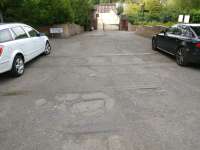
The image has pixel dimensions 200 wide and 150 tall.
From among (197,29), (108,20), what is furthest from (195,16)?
(108,20)

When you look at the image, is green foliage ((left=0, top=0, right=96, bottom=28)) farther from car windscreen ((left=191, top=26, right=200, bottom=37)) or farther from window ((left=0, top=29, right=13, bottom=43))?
car windscreen ((left=191, top=26, right=200, bottom=37))

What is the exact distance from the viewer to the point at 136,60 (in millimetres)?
9539

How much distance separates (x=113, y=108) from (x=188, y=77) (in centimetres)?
333

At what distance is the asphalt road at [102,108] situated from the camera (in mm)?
3615

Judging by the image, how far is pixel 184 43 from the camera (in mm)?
8273

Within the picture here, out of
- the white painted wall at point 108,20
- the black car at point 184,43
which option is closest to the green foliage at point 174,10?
the black car at point 184,43

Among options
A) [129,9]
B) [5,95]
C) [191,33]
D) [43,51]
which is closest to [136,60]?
[191,33]

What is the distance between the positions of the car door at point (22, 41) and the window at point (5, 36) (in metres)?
0.21

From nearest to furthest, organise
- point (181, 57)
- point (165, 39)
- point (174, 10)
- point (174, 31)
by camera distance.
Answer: point (181, 57), point (174, 31), point (165, 39), point (174, 10)

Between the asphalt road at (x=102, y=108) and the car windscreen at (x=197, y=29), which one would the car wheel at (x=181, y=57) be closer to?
the asphalt road at (x=102, y=108)

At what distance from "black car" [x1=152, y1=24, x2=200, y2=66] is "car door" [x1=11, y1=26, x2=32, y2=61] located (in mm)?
5519

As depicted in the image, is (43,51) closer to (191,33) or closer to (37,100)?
(37,100)

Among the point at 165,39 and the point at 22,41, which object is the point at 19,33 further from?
the point at 165,39

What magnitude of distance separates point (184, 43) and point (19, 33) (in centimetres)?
584
